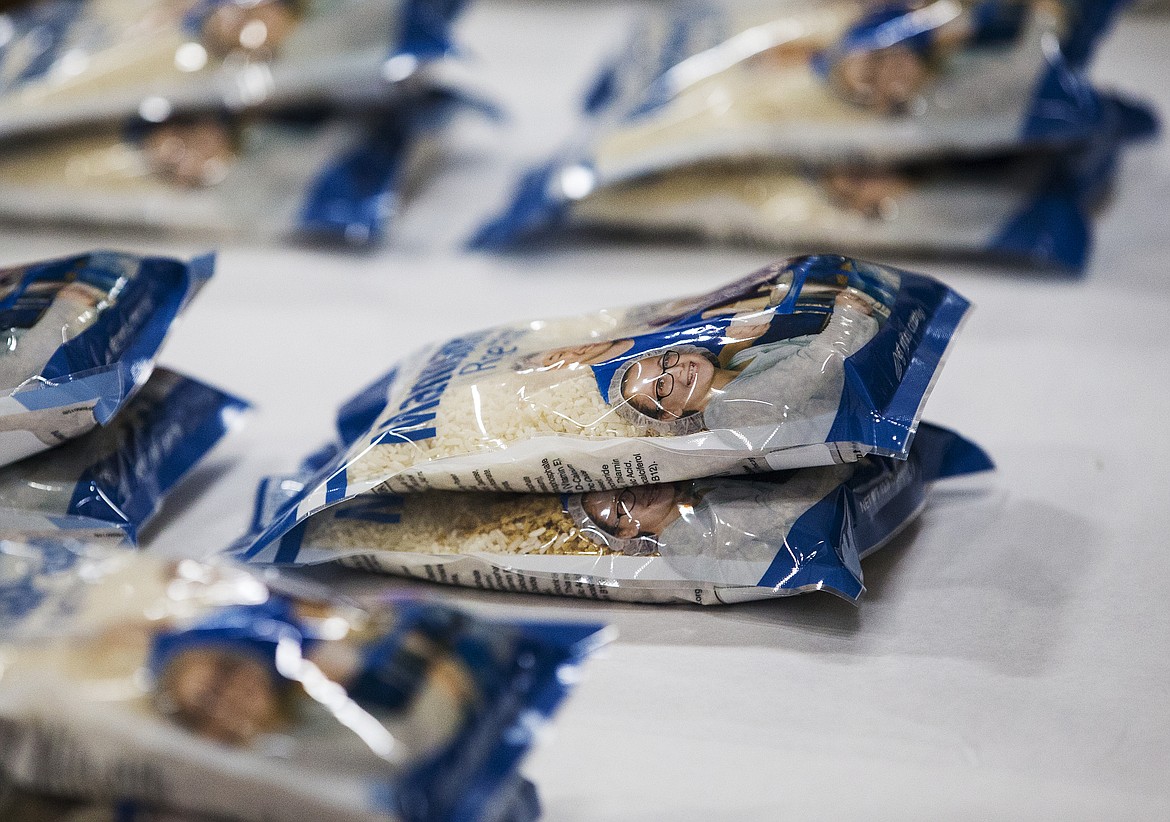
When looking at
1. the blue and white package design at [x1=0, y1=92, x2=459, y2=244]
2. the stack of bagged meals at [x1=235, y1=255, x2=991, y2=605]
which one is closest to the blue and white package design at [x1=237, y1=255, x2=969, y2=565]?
the stack of bagged meals at [x1=235, y1=255, x2=991, y2=605]

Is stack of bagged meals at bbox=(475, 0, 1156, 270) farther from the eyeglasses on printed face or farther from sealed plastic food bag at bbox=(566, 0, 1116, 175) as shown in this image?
the eyeglasses on printed face

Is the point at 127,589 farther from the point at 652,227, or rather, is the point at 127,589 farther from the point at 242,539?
the point at 652,227

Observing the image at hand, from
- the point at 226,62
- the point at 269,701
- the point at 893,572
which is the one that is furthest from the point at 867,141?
the point at 269,701

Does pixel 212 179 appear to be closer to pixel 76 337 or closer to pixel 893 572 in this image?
pixel 76 337

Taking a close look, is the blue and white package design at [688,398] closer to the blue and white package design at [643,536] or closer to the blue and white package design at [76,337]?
the blue and white package design at [643,536]

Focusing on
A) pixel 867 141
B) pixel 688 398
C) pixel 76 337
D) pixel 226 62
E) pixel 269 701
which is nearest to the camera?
pixel 269 701

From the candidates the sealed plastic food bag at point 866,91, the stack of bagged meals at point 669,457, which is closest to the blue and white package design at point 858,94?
the sealed plastic food bag at point 866,91

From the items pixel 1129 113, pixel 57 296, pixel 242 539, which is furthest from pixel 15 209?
pixel 1129 113
